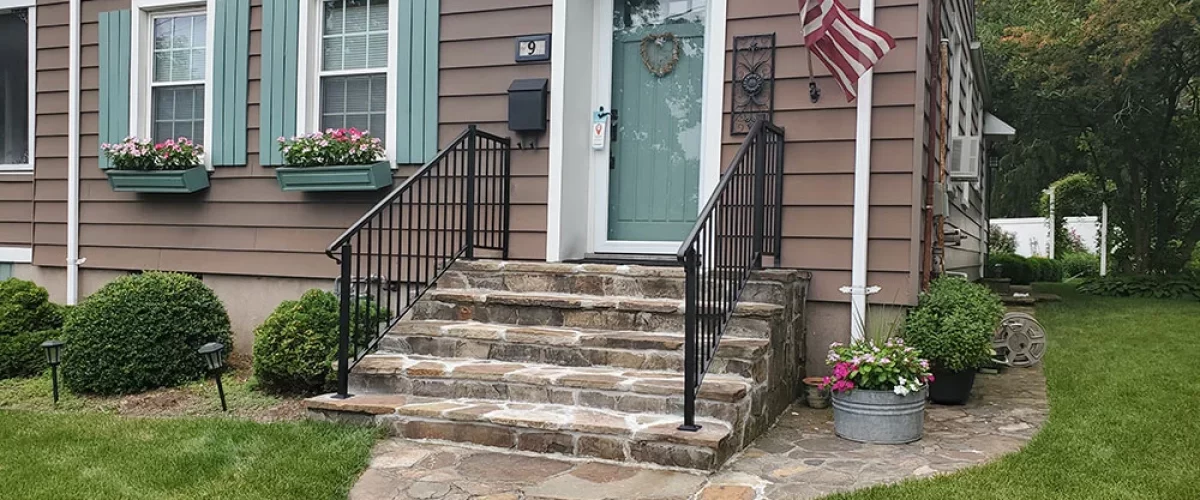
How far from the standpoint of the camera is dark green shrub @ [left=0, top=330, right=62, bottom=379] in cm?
562

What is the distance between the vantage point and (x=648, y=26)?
5.48m

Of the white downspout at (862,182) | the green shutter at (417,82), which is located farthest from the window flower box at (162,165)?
the white downspout at (862,182)

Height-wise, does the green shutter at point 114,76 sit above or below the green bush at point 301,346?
above

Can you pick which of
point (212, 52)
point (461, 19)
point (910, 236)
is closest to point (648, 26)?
point (461, 19)

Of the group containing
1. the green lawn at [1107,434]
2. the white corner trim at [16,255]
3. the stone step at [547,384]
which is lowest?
the green lawn at [1107,434]

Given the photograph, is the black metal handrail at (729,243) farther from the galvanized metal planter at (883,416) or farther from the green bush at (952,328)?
the green bush at (952,328)

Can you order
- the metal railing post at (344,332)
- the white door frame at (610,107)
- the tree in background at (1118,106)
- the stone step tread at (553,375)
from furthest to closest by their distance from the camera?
the tree in background at (1118,106), the white door frame at (610,107), the metal railing post at (344,332), the stone step tread at (553,375)

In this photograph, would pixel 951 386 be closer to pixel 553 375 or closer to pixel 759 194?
pixel 759 194

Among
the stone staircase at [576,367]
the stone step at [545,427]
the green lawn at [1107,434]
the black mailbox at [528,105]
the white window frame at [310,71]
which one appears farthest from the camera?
the white window frame at [310,71]

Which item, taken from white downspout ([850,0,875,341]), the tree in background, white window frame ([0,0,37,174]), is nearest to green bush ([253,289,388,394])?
white downspout ([850,0,875,341])

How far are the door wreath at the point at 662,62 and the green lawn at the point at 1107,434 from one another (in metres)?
2.82

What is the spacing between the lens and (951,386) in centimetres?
467

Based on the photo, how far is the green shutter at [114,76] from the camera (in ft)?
21.0

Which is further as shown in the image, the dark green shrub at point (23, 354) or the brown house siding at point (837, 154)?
the dark green shrub at point (23, 354)
